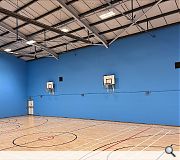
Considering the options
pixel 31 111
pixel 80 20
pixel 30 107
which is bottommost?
pixel 31 111

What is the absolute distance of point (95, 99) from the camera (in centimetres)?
1070

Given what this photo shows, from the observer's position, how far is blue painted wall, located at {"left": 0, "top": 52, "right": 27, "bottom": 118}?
1295cm

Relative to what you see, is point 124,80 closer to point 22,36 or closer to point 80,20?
point 80,20

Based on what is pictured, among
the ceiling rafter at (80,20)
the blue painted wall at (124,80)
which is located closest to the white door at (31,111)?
the blue painted wall at (124,80)

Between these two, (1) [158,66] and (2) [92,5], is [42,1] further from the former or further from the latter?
(1) [158,66]

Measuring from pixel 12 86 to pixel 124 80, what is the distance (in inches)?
300

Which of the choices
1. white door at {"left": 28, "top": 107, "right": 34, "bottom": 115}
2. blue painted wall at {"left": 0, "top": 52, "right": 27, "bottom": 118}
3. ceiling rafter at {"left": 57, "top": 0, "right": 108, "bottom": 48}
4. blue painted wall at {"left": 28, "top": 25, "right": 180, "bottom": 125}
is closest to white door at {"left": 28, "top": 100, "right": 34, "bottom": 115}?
white door at {"left": 28, "top": 107, "right": 34, "bottom": 115}

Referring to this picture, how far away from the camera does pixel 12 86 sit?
13.5 m

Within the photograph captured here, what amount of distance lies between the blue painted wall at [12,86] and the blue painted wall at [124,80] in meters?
2.05

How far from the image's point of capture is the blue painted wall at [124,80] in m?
8.40

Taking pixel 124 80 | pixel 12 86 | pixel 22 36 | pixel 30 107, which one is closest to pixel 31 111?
pixel 30 107

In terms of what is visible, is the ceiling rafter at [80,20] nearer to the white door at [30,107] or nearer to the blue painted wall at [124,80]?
the blue painted wall at [124,80]

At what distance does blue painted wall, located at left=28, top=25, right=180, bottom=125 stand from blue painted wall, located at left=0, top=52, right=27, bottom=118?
205cm

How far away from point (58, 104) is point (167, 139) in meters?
7.74
